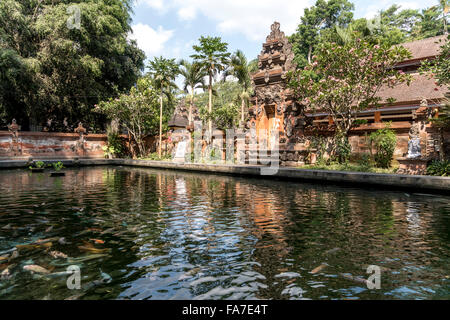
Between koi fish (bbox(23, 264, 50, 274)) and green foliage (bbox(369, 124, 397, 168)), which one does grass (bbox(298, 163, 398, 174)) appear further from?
koi fish (bbox(23, 264, 50, 274))

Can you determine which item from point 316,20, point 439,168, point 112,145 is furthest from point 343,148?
point 316,20

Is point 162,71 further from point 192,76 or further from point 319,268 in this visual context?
point 319,268

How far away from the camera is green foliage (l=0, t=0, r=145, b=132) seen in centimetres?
2277

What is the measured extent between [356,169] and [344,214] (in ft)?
27.1

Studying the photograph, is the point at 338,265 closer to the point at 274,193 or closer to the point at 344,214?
the point at 344,214

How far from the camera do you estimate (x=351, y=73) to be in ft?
48.8

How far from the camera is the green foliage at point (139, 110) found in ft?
83.1

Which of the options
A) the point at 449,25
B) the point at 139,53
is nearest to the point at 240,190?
the point at 139,53

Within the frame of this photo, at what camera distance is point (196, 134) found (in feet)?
76.8

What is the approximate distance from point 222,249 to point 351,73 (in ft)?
43.7

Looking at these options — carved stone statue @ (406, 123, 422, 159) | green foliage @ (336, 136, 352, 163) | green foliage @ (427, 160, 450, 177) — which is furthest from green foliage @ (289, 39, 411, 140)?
green foliage @ (427, 160, 450, 177)

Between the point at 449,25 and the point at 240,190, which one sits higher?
the point at 449,25

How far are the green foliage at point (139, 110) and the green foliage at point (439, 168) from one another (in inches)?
814

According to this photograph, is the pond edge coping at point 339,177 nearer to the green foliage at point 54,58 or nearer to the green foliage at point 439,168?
the green foliage at point 439,168
